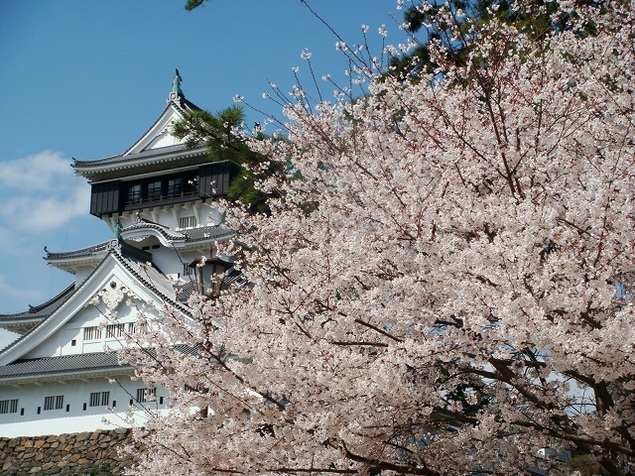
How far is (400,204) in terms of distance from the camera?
5609 millimetres

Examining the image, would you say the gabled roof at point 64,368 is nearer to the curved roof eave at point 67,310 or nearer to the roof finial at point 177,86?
the curved roof eave at point 67,310

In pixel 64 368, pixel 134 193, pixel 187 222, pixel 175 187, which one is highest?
pixel 134 193

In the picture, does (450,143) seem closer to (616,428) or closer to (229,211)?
(616,428)

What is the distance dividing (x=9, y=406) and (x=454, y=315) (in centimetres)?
1731

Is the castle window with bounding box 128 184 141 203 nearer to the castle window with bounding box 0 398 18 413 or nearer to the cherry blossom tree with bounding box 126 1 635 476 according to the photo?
the castle window with bounding box 0 398 18 413

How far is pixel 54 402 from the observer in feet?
61.5

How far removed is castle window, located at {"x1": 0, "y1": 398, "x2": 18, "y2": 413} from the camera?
19.1m

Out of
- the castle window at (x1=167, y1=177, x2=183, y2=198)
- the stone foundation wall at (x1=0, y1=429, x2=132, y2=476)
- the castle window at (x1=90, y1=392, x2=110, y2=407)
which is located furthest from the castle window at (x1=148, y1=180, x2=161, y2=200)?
the stone foundation wall at (x1=0, y1=429, x2=132, y2=476)

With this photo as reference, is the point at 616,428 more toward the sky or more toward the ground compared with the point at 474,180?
more toward the ground

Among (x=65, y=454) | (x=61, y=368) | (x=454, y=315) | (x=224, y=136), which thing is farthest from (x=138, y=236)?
(x=454, y=315)

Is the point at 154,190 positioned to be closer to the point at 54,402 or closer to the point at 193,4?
the point at 54,402

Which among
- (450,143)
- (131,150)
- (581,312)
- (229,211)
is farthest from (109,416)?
(581,312)

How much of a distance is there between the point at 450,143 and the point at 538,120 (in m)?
0.77

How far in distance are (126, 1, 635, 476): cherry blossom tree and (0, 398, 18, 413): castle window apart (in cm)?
1412
